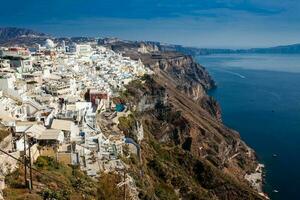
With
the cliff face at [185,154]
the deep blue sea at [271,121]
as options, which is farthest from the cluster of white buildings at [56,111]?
the deep blue sea at [271,121]

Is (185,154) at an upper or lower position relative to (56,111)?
lower

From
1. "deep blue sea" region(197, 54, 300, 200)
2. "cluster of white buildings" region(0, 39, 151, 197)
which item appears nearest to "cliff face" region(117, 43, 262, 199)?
"cluster of white buildings" region(0, 39, 151, 197)

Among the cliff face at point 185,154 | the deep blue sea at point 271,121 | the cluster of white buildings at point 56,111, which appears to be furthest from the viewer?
the deep blue sea at point 271,121

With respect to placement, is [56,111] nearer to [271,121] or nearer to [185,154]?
[185,154]

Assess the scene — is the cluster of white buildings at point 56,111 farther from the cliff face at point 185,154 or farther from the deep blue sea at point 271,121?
the deep blue sea at point 271,121

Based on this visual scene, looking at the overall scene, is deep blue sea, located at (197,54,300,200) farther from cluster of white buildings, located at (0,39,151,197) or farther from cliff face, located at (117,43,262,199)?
cluster of white buildings, located at (0,39,151,197)

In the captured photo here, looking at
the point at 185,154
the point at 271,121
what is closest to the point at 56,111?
the point at 185,154

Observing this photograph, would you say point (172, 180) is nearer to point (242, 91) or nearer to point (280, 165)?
point (280, 165)
